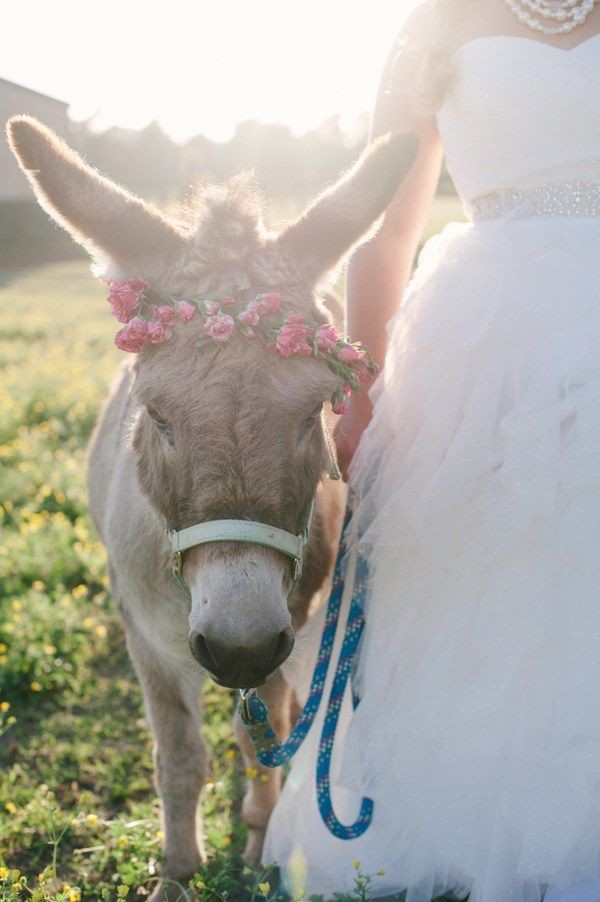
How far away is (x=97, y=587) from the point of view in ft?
17.2

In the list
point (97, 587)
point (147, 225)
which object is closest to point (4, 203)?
point (97, 587)

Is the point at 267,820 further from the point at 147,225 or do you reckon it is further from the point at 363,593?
the point at 147,225

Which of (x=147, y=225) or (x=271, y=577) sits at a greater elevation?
(x=147, y=225)

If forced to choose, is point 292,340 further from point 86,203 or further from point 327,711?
point 327,711

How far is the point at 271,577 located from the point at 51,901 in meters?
1.29

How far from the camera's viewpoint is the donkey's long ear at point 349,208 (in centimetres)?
248

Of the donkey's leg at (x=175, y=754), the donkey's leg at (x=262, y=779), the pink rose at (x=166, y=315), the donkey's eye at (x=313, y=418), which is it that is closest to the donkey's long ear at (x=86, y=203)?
the pink rose at (x=166, y=315)

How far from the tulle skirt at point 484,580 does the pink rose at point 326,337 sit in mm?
423

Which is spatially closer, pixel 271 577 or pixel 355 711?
pixel 271 577

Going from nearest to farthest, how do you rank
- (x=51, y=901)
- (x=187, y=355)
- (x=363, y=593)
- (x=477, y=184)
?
1. (x=187, y=355)
2. (x=51, y=901)
3. (x=477, y=184)
4. (x=363, y=593)

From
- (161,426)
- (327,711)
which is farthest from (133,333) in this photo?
(327,711)

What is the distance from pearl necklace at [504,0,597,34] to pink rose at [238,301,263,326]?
1259mm

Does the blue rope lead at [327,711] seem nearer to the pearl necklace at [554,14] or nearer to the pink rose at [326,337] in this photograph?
the pink rose at [326,337]

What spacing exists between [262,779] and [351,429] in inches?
60.7
